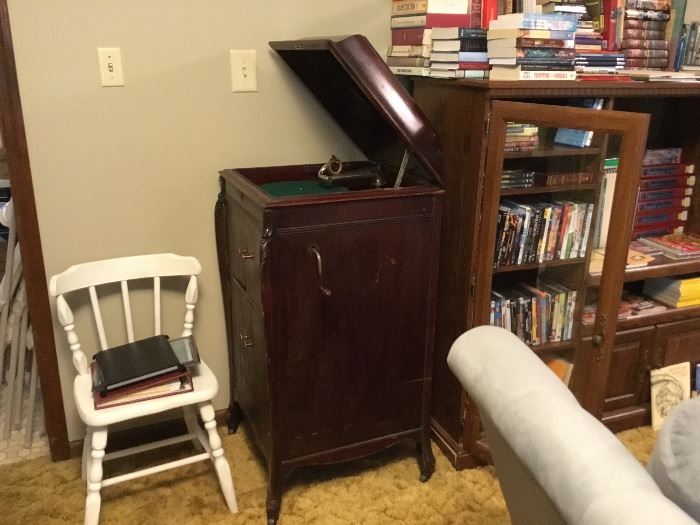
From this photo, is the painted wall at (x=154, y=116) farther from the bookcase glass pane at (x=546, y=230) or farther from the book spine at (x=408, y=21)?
the bookcase glass pane at (x=546, y=230)

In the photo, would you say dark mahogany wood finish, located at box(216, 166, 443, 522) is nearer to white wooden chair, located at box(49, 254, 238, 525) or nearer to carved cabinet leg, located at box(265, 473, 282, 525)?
carved cabinet leg, located at box(265, 473, 282, 525)

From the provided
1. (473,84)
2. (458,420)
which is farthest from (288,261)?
(458,420)

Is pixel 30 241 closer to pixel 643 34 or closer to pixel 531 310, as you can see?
pixel 531 310

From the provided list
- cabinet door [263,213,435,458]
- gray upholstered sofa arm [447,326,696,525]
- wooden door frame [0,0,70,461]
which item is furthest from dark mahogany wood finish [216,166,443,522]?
gray upholstered sofa arm [447,326,696,525]

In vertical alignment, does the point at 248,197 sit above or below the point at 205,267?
above

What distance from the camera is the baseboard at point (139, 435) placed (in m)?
2.13

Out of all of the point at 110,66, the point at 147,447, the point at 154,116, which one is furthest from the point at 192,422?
the point at 110,66

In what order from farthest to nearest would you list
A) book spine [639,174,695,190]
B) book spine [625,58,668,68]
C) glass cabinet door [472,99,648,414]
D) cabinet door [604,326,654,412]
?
book spine [639,174,695,190] → cabinet door [604,326,654,412] → book spine [625,58,668,68] → glass cabinet door [472,99,648,414]

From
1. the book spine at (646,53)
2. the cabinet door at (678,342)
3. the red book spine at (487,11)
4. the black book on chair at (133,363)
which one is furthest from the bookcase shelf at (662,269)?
the black book on chair at (133,363)

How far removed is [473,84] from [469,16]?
280mm

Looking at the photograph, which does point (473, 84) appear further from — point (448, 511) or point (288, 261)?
point (448, 511)

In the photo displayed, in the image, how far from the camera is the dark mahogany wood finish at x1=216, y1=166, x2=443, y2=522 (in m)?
1.68

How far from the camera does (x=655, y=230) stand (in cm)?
242

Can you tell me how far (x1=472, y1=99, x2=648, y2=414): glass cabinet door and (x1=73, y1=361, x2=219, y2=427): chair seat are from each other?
2.72ft
